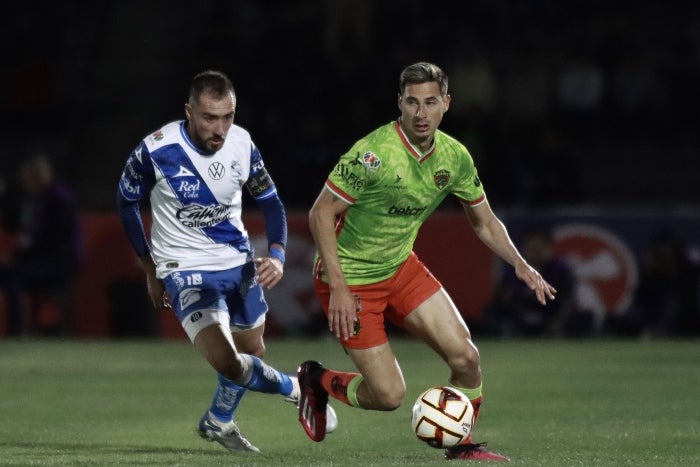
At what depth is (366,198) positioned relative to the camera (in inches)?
318

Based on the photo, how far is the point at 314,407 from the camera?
341 inches

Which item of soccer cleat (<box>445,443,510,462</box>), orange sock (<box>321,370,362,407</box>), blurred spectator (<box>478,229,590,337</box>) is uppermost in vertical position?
orange sock (<box>321,370,362,407</box>)

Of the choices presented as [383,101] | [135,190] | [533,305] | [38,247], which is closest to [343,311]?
[135,190]

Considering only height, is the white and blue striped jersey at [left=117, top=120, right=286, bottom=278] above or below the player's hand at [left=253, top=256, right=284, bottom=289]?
above

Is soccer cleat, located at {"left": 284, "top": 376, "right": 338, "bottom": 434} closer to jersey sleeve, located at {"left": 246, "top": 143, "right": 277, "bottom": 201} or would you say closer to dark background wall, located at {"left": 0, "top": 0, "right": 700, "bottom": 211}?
jersey sleeve, located at {"left": 246, "top": 143, "right": 277, "bottom": 201}

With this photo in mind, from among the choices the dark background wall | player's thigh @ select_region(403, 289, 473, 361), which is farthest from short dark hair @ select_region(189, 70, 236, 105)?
the dark background wall

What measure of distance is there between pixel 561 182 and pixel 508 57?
3579 millimetres

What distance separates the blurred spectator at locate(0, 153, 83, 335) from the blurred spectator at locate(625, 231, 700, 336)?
646 centimetres

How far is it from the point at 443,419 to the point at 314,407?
113 cm

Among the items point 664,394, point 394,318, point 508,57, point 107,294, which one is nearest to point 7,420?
point 394,318

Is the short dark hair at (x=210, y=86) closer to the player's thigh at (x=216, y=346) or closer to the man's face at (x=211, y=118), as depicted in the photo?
the man's face at (x=211, y=118)

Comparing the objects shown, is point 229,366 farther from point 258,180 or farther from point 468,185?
point 468,185

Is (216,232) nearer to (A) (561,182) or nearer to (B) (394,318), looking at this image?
(B) (394,318)

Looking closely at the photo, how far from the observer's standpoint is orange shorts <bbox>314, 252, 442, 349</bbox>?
8195mm
